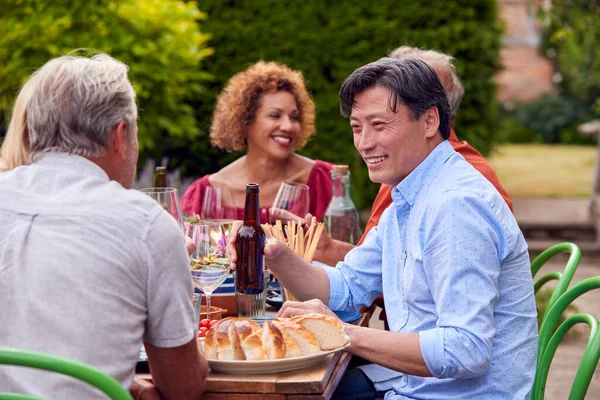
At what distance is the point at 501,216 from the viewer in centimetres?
224

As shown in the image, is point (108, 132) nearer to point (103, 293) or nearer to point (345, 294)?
point (103, 293)

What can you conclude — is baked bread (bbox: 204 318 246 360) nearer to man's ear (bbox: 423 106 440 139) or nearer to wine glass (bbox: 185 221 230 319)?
wine glass (bbox: 185 221 230 319)

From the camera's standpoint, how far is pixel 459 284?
7.02 ft

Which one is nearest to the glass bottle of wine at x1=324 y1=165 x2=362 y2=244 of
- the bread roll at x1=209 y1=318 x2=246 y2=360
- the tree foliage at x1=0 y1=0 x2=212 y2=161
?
the bread roll at x1=209 y1=318 x2=246 y2=360

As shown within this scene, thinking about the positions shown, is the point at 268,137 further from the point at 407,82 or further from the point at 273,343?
the point at 273,343

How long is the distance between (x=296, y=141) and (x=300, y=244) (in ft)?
5.16

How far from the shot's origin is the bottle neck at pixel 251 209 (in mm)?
2670

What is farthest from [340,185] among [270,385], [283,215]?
[270,385]

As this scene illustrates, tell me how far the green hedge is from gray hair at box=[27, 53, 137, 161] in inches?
239

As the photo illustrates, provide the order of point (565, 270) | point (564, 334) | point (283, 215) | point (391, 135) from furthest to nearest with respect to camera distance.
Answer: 1. point (283, 215)
2. point (565, 270)
3. point (564, 334)
4. point (391, 135)

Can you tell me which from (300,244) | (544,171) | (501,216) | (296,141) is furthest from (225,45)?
(544,171)

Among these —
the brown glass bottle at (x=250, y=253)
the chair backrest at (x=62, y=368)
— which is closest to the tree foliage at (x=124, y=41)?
the brown glass bottle at (x=250, y=253)

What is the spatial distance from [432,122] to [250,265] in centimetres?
73

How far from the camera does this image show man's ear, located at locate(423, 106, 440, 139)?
2.47m
